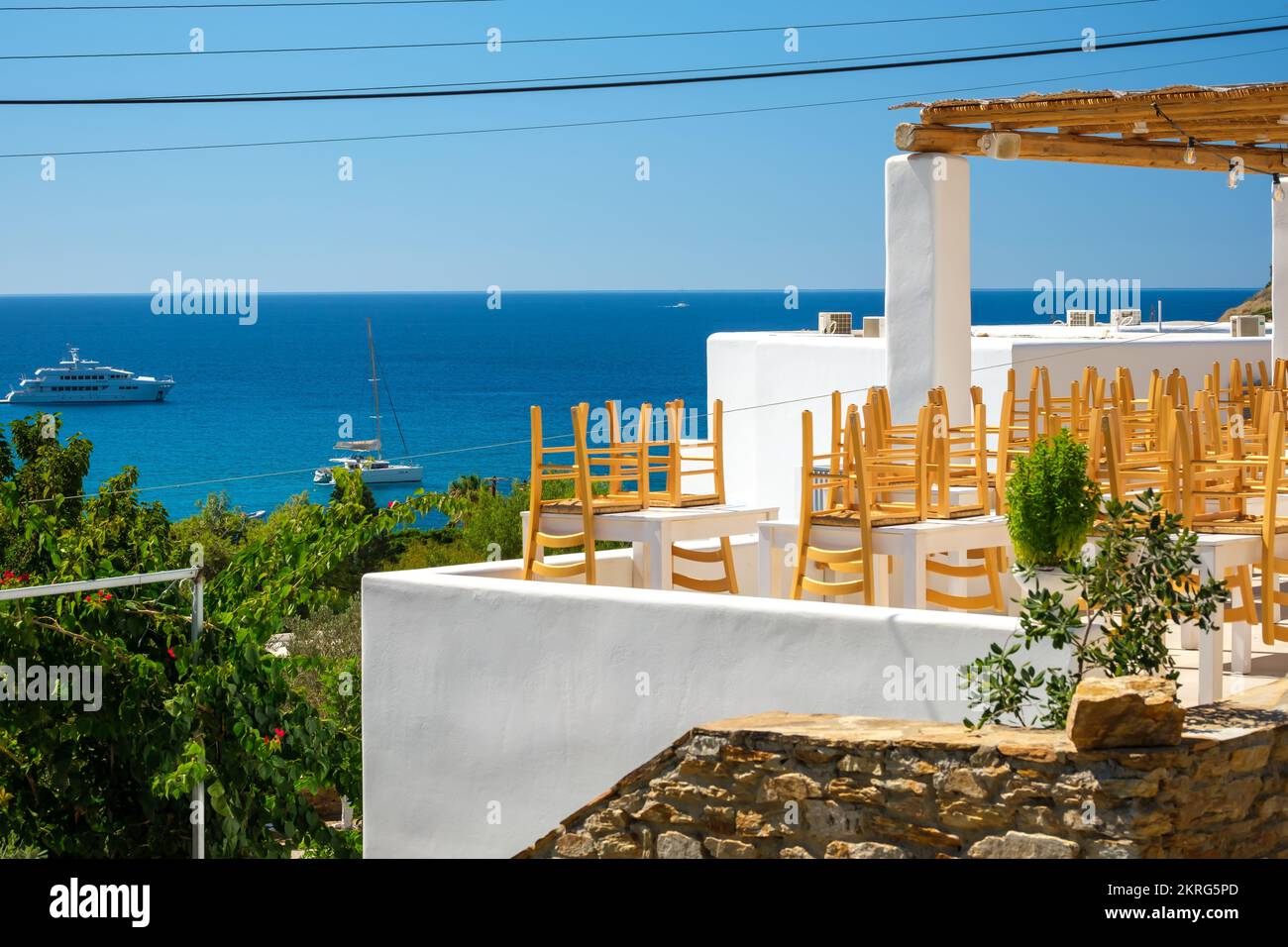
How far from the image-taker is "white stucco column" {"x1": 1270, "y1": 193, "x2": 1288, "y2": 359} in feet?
38.5

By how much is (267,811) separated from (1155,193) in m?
71.0

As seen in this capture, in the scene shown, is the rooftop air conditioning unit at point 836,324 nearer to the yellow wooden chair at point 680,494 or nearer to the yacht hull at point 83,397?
the yellow wooden chair at point 680,494

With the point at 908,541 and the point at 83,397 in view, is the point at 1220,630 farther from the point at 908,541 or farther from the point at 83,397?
the point at 83,397

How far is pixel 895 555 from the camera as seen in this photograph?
700 cm

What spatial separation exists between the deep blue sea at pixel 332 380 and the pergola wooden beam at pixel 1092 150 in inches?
1941

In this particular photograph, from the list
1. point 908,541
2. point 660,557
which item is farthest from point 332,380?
point 908,541

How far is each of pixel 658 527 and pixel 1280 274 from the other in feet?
21.2

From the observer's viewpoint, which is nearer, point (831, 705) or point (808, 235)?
point (831, 705)

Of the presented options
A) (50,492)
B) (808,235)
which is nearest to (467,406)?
(808,235)

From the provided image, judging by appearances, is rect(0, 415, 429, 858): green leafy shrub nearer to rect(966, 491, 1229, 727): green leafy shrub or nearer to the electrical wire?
rect(966, 491, 1229, 727): green leafy shrub

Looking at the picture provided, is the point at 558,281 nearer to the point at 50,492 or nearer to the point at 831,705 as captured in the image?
the point at 50,492

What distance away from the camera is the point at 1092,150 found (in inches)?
398

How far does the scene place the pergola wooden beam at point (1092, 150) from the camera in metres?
9.24

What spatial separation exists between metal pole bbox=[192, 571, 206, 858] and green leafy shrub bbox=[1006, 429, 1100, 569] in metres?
4.19
